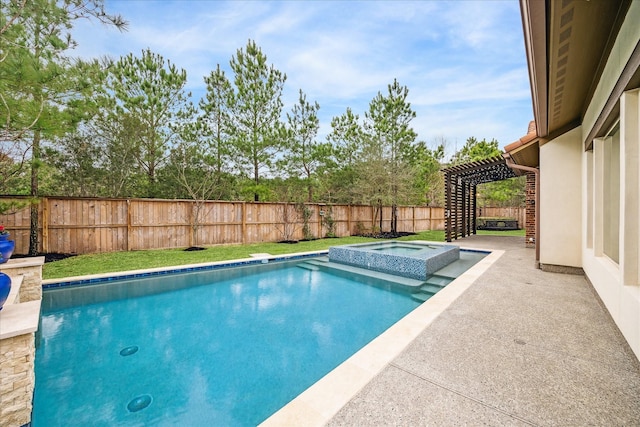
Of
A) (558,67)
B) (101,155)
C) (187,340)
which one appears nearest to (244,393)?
(187,340)

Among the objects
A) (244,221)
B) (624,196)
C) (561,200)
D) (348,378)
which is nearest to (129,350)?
(348,378)

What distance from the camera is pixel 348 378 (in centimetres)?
228

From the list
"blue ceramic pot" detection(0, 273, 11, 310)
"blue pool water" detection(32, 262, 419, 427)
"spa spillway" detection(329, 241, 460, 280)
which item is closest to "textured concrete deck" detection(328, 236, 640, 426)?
"blue pool water" detection(32, 262, 419, 427)

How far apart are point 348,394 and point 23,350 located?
258 centimetres

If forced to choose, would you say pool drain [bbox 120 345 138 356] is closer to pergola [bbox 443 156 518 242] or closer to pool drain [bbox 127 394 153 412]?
pool drain [bbox 127 394 153 412]

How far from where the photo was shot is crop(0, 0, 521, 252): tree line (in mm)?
11984

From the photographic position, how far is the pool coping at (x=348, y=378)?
6.03 ft

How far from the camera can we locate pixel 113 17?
4.46 m

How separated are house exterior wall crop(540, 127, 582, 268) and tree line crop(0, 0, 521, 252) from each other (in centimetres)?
919

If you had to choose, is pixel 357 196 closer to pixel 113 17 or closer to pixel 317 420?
pixel 113 17

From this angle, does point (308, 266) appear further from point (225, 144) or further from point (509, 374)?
point (225, 144)

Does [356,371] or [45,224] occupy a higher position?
[45,224]

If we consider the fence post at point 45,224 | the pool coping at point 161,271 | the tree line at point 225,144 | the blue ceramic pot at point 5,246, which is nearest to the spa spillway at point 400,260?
the pool coping at point 161,271

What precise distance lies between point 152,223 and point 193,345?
7.83 m
